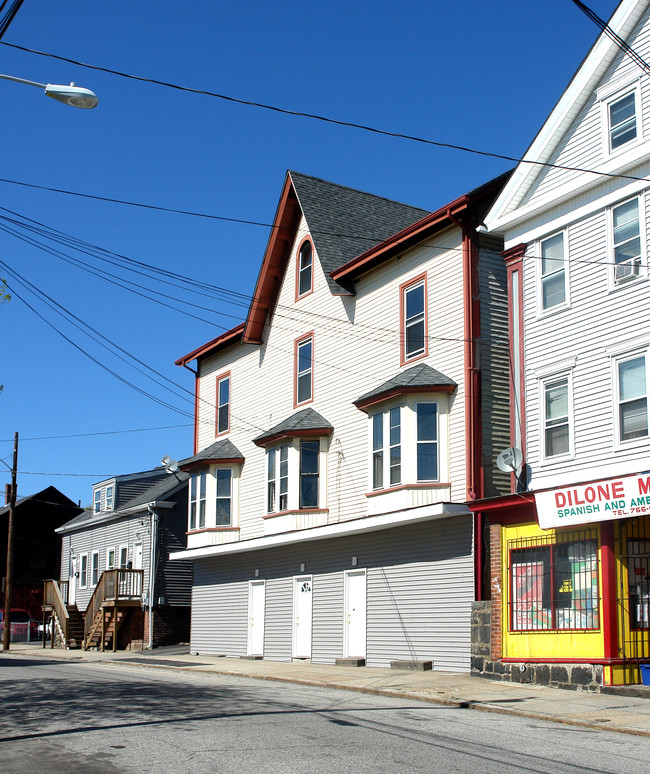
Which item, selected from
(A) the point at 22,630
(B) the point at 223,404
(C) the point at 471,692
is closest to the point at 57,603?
(A) the point at 22,630

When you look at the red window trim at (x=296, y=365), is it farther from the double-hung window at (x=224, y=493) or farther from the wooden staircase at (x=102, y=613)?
the wooden staircase at (x=102, y=613)

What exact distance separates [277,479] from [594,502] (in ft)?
41.9

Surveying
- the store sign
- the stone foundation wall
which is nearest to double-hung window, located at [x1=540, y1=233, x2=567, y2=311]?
the store sign

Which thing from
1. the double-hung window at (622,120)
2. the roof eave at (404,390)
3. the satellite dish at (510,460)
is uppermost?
the double-hung window at (622,120)

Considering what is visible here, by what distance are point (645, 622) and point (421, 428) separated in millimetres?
7369

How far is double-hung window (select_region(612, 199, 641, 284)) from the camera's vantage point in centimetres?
1881

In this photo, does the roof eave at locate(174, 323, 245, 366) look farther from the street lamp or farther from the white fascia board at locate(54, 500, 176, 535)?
the street lamp

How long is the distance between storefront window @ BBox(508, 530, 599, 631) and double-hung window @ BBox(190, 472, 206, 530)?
15108 millimetres

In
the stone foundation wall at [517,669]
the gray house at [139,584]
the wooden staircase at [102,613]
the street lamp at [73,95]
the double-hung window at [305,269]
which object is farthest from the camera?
the gray house at [139,584]

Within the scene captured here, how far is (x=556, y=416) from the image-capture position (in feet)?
65.9

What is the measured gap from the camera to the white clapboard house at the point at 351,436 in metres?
22.7

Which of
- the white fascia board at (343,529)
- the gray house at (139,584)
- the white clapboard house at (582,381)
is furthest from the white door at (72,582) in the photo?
the white clapboard house at (582,381)

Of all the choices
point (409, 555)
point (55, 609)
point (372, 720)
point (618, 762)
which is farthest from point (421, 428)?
point (55, 609)

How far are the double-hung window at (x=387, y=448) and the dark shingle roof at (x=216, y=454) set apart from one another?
8.32m
